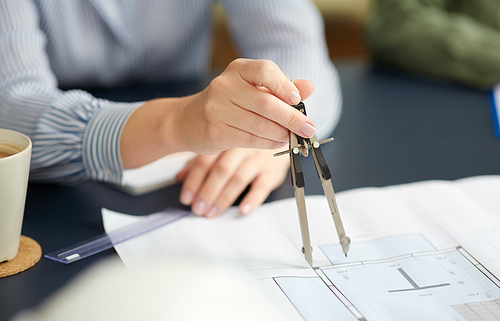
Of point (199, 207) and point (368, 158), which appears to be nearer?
point (199, 207)

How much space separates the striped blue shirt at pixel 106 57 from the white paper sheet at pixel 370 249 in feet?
0.44

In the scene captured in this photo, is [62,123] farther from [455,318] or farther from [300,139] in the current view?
[455,318]

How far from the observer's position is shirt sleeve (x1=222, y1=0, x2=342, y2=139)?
731mm

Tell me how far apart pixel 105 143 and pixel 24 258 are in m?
0.17

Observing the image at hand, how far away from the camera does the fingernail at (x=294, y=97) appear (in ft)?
1.35

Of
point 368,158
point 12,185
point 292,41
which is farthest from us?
point 292,41

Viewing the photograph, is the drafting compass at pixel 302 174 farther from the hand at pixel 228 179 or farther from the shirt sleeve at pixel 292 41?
the shirt sleeve at pixel 292 41

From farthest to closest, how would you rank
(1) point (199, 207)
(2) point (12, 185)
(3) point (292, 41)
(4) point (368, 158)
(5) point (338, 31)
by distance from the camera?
1. (5) point (338, 31)
2. (3) point (292, 41)
3. (4) point (368, 158)
4. (1) point (199, 207)
5. (2) point (12, 185)

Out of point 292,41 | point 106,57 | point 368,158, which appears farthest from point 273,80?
point 106,57

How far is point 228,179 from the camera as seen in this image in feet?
1.83

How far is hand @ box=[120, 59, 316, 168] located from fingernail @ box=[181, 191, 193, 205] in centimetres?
6

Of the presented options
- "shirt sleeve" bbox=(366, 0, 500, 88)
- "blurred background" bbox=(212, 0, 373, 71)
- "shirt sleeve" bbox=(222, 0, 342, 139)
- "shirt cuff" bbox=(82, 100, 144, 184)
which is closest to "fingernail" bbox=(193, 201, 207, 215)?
"shirt cuff" bbox=(82, 100, 144, 184)

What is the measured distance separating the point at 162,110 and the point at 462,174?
16.2 inches

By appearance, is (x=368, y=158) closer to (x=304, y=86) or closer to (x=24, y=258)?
(x=304, y=86)
